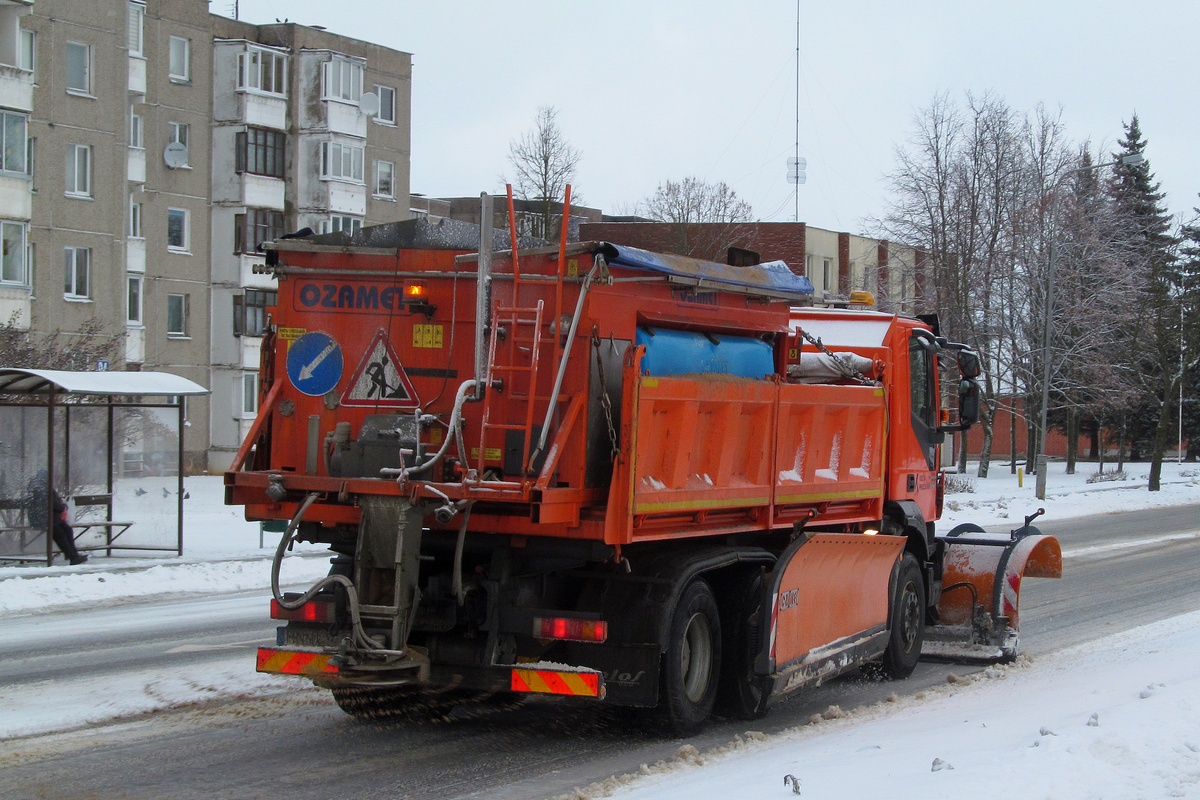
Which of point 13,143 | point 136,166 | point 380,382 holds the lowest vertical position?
point 380,382

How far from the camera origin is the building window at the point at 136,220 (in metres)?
43.7

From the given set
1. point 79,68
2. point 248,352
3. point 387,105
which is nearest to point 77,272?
point 79,68

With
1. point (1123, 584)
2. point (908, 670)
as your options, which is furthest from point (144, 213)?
point (908, 670)

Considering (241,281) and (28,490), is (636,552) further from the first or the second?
(241,281)

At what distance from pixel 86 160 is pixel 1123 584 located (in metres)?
Answer: 31.8

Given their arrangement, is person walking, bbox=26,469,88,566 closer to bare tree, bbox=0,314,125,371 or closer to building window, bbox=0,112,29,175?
bare tree, bbox=0,314,125,371

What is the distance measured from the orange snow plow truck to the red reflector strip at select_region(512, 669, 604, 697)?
0.01 meters

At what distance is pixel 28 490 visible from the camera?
54.6 feet

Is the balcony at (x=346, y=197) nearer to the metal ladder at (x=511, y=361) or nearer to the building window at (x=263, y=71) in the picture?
the building window at (x=263, y=71)

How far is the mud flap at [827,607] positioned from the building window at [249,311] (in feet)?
127

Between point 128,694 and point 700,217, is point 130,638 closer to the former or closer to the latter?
point 128,694

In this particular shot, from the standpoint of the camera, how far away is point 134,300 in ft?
141

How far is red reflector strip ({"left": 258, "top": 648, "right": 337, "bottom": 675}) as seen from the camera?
6902mm

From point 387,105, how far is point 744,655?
4781 cm
